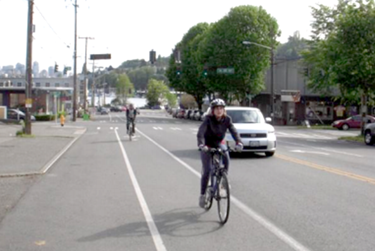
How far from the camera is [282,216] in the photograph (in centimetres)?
919

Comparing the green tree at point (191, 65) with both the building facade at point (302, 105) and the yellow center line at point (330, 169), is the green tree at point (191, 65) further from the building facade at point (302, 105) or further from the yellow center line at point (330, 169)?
the yellow center line at point (330, 169)

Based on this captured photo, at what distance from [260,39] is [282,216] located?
184 ft

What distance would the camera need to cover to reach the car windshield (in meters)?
20.1

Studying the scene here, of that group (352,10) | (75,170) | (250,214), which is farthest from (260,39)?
(250,214)

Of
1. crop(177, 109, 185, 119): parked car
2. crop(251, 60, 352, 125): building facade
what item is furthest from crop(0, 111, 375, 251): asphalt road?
crop(177, 109, 185, 119): parked car

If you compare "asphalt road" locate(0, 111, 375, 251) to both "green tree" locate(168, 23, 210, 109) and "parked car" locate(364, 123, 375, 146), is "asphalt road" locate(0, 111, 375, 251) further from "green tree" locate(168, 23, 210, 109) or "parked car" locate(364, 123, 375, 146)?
"green tree" locate(168, 23, 210, 109)

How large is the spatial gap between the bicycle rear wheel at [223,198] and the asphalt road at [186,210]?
136mm

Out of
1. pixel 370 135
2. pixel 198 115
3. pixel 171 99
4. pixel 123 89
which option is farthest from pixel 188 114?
pixel 123 89

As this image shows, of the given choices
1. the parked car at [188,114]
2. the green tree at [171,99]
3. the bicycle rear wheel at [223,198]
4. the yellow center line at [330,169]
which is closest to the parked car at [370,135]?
the yellow center line at [330,169]

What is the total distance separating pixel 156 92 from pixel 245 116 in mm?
141618

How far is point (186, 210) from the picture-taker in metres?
9.79

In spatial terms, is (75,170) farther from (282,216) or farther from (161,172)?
(282,216)

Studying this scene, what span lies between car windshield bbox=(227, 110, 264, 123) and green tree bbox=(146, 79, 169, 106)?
13586 cm

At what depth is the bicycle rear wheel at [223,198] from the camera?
8.61 m
